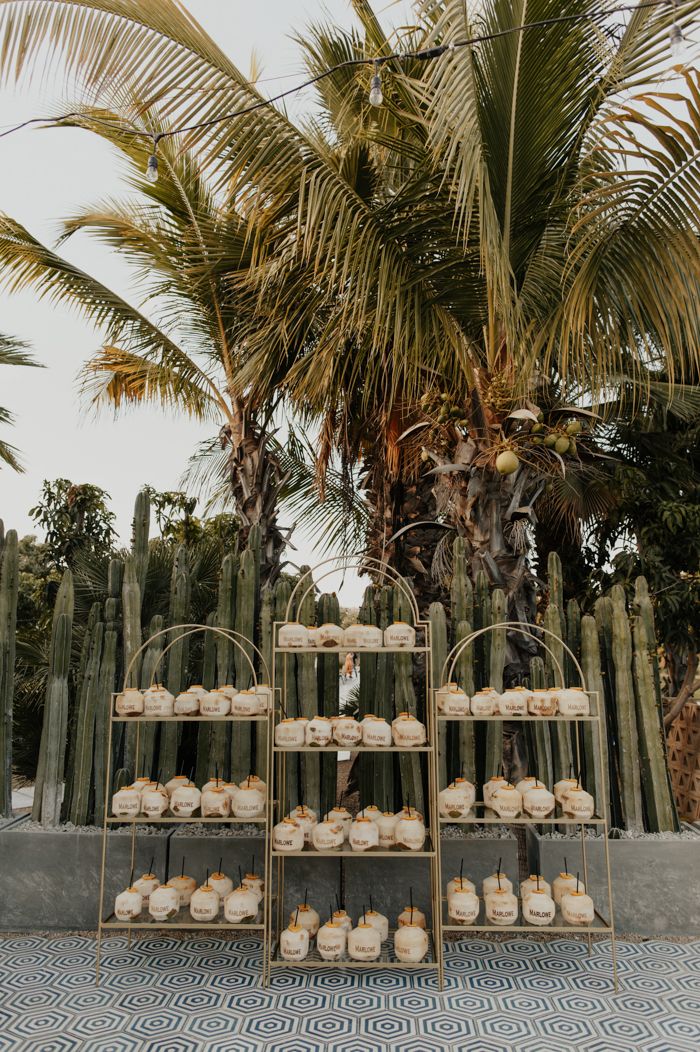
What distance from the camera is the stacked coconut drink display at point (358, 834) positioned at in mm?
2689

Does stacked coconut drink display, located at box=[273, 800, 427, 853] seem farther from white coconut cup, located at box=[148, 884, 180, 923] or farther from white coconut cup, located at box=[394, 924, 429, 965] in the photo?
white coconut cup, located at box=[148, 884, 180, 923]

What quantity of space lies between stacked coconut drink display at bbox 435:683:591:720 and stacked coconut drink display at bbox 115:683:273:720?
78cm

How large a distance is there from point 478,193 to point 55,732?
3.34 m

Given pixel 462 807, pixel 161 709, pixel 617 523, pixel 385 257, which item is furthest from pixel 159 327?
pixel 462 807

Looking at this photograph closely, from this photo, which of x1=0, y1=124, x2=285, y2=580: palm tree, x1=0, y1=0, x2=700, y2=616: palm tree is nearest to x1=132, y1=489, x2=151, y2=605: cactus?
x1=0, y1=124, x2=285, y2=580: palm tree

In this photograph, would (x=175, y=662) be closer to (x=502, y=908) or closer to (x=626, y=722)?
(x=502, y=908)

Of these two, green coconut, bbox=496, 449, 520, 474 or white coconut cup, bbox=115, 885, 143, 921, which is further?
green coconut, bbox=496, 449, 520, 474

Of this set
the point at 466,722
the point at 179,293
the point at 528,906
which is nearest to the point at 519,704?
the point at 466,722

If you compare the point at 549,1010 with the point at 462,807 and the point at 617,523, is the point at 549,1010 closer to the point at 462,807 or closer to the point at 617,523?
the point at 462,807

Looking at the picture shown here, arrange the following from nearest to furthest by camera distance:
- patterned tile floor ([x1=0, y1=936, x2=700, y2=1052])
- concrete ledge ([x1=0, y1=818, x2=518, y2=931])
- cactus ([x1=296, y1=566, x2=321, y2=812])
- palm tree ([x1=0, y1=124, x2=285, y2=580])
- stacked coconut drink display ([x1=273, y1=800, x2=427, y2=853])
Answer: patterned tile floor ([x1=0, y1=936, x2=700, y2=1052])
stacked coconut drink display ([x1=273, y1=800, x2=427, y2=853])
concrete ledge ([x1=0, y1=818, x2=518, y2=931])
cactus ([x1=296, y1=566, x2=321, y2=812])
palm tree ([x1=0, y1=124, x2=285, y2=580])

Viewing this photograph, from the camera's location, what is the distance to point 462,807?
108 inches

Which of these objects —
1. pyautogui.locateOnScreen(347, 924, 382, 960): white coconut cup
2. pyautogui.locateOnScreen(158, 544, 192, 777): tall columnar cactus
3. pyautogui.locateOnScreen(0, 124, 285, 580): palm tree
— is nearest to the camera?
pyautogui.locateOnScreen(347, 924, 382, 960): white coconut cup

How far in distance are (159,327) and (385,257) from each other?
283 centimetres

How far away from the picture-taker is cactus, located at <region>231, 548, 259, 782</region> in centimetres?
345
